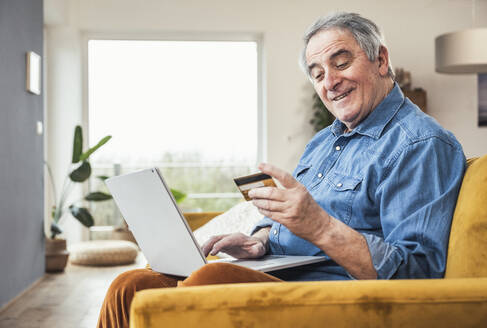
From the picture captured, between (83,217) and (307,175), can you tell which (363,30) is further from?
(83,217)

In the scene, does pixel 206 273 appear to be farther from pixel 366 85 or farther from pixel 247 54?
pixel 247 54

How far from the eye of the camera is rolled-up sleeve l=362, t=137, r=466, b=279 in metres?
1.08

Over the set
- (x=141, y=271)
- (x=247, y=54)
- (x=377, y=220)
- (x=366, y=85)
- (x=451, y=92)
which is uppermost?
(x=247, y=54)

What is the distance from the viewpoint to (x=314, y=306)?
87 centimetres

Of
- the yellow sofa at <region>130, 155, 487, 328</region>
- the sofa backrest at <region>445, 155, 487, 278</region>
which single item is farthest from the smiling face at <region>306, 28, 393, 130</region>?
the yellow sofa at <region>130, 155, 487, 328</region>

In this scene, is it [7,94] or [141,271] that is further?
[7,94]

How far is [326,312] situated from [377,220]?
442 mm

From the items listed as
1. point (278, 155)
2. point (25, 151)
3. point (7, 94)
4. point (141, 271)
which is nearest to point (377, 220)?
point (141, 271)

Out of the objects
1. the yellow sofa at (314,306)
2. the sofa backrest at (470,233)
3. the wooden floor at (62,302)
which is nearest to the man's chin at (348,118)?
the sofa backrest at (470,233)

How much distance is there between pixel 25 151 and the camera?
3.50 meters

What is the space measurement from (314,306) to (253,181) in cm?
30

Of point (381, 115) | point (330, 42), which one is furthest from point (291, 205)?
point (330, 42)

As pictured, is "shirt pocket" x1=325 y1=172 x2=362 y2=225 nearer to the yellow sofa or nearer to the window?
the yellow sofa

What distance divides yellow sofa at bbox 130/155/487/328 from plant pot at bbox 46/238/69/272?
3578mm
